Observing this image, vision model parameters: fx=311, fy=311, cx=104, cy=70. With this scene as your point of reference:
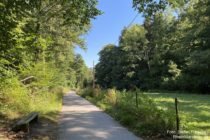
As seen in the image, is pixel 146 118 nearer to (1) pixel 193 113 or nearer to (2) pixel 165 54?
(1) pixel 193 113

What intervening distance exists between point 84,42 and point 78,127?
18.3 meters

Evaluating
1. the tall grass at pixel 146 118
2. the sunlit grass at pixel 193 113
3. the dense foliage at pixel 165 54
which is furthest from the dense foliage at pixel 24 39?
the dense foliage at pixel 165 54

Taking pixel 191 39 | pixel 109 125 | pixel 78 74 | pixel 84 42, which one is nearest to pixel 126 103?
pixel 109 125

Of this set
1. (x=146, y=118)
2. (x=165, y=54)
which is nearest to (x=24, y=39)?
(x=146, y=118)

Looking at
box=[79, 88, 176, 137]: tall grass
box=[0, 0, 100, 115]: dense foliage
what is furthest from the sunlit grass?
box=[0, 0, 100, 115]: dense foliage

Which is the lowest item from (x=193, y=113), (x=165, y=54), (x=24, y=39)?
(x=193, y=113)

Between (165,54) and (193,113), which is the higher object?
(165,54)

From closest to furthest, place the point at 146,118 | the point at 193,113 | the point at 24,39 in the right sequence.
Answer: the point at 24,39 < the point at 146,118 < the point at 193,113

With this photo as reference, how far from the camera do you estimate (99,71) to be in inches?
3132

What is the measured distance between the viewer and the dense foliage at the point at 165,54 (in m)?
41.2

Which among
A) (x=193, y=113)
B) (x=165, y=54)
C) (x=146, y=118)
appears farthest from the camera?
(x=165, y=54)

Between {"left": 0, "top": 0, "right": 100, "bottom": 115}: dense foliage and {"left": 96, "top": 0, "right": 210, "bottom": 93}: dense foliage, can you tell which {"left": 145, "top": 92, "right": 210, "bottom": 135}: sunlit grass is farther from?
{"left": 96, "top": 0, "right": 210, "bottom": 93}: dense foliage

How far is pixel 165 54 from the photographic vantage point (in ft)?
185

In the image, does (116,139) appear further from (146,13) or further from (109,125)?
(146,13)
